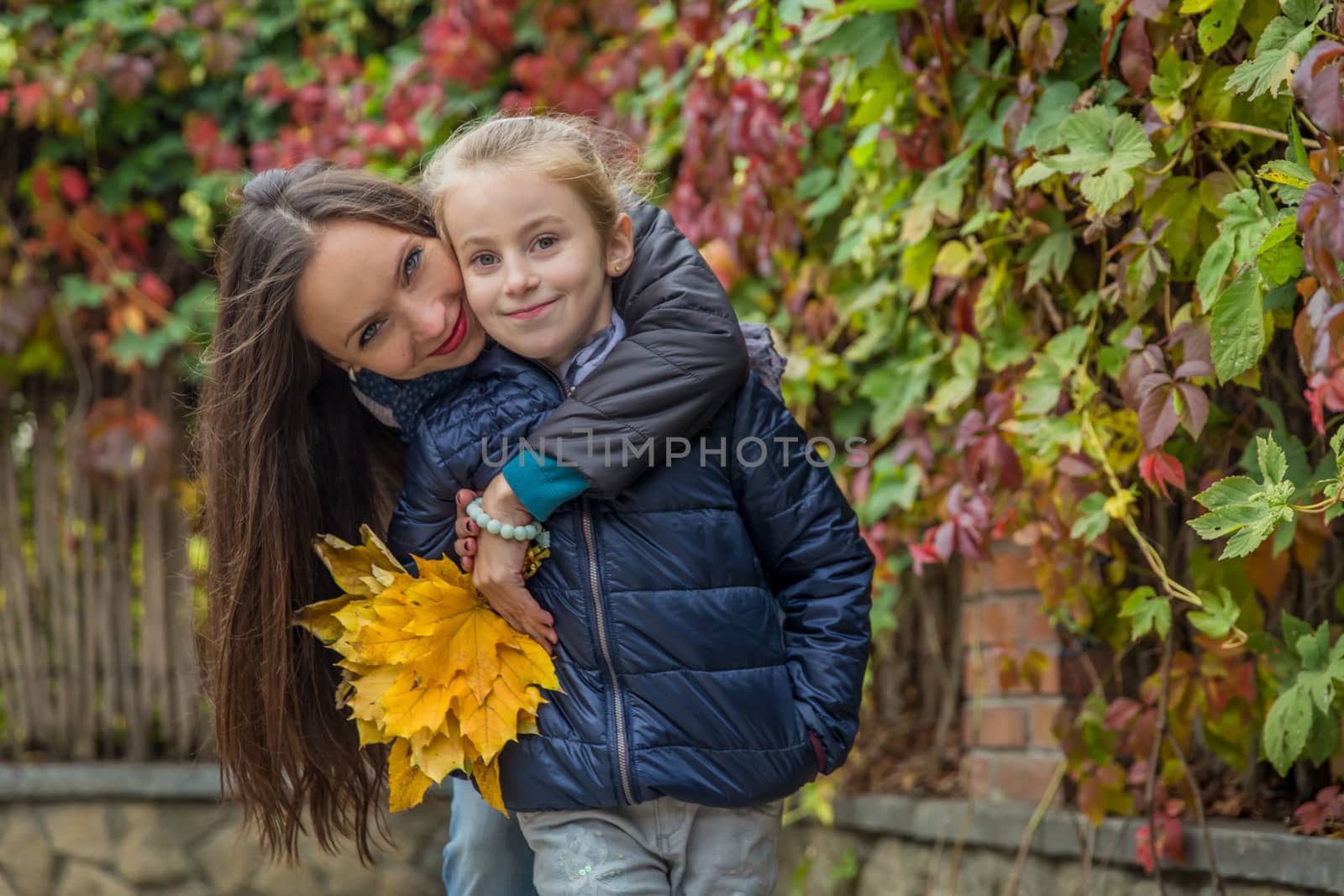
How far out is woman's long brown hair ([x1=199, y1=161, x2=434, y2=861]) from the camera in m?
1.76

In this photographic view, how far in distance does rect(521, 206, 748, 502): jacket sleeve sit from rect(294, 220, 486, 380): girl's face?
213mm

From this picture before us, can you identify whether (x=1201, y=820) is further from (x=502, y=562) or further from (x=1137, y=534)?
(x=502, y=562)

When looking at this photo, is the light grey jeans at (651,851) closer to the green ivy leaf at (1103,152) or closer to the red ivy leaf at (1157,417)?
the red ivy leaf at (1157,417)

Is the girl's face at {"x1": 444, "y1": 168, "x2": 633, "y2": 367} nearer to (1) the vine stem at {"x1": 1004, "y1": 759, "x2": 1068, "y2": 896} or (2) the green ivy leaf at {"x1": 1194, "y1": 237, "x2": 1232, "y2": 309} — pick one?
(2) the green ivy leaf at {"x1": 1194, "y1": 237, "x2": 1232, "y2": 309}

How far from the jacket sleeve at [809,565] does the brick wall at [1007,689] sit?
3.05 feet

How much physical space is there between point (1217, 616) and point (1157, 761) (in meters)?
0.38

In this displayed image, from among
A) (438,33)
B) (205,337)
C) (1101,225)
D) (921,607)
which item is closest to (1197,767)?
(921,607)

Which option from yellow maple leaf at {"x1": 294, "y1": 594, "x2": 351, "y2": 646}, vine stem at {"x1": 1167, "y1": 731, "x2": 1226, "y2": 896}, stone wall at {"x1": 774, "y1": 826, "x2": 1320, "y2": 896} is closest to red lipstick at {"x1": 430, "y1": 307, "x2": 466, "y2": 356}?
yellow maple leaf at {"x1": 294, "y1": 594, "x2": 351, "y2": 646}

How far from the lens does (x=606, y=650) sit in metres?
1.62

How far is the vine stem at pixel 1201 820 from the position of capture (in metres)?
2.10

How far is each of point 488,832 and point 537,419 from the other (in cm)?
58

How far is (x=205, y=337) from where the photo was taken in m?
3.80

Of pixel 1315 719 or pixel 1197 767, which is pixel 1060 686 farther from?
pixel 1315 719
